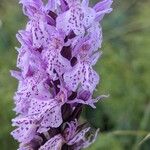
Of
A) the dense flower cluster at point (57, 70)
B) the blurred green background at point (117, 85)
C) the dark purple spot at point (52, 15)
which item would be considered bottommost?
the blurred green background at point (117, 85)

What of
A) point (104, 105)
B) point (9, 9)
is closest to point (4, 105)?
point (104, 105)

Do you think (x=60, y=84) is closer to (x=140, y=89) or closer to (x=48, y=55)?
(x=48, y=55)

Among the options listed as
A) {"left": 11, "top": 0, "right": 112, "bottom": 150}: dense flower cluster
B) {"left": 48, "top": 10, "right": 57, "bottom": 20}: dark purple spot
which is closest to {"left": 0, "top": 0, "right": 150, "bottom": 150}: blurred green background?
{"left": 11, "top": 0, "right": 112, "bottom": 150}: dense flower cluster

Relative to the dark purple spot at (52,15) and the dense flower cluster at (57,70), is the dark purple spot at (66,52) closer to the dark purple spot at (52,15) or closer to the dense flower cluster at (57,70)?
the dense flower cluster at (57,70)

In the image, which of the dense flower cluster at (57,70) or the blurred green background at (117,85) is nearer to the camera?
the dense flower cluster at (57,70)

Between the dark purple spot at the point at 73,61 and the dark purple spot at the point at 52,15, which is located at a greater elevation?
the dark purple spot at the point at 52,15

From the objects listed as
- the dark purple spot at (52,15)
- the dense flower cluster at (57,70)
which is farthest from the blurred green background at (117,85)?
the dark purple spot at (52,15)
